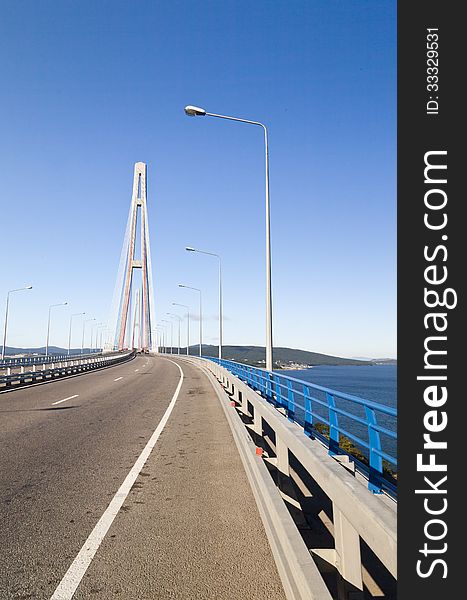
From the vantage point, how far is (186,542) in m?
4.25

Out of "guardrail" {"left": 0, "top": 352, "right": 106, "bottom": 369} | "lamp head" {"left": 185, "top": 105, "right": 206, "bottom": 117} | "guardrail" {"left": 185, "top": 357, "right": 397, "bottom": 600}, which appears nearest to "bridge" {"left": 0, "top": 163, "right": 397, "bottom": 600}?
"guardrail" {"left": 185, "top": 357, "right": 397, "bottom": 600}

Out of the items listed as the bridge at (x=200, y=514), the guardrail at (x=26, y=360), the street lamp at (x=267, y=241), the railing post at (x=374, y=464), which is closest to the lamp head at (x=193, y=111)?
the street lamp at (x=267, y=241)

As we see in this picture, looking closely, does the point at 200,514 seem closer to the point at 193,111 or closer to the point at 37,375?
the point at 193,111

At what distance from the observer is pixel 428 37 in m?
3.92

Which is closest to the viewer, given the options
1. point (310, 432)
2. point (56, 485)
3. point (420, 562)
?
point (420, 562)

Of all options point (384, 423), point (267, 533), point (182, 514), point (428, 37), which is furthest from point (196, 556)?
point (384, 423)

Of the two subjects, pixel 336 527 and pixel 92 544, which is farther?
pixel 92 544

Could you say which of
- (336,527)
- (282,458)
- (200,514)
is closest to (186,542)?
(200,514)

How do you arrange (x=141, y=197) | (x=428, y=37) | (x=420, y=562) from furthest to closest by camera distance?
(x=141, y=197), (x=428, y=37), (x=420, y=562)

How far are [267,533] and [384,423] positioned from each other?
43.5 metres

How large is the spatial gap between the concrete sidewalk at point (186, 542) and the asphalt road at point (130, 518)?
1 centimetres

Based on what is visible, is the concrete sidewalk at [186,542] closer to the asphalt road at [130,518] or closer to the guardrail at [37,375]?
the asphalt road at [130,518]

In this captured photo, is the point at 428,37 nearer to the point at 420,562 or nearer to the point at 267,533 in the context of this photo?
the point at 420,562

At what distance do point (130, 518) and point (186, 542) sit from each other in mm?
907
